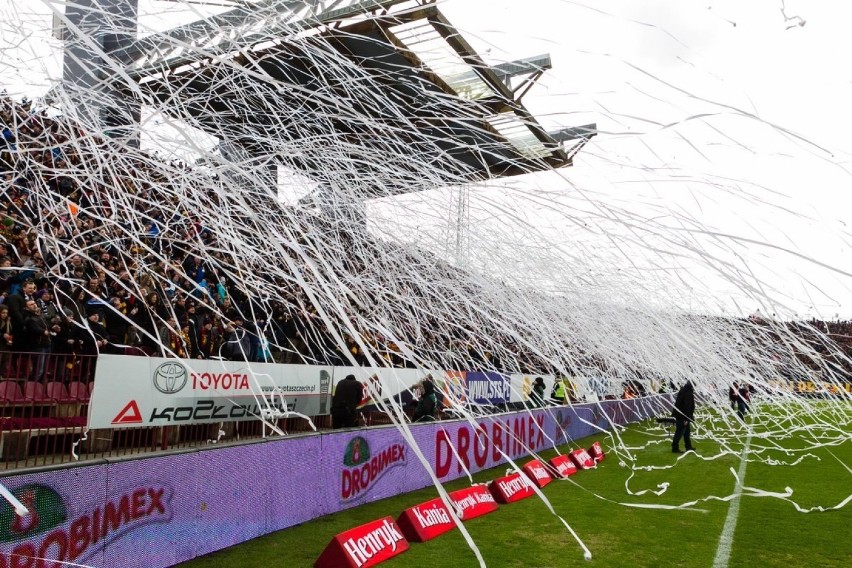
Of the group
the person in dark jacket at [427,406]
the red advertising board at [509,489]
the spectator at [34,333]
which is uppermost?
the spectator at [34,333]

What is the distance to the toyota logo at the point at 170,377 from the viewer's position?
747 cm

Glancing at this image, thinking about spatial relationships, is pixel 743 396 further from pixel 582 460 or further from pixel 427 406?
pixel 427 406

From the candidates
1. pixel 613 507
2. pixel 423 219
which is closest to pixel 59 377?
pixel 423 219

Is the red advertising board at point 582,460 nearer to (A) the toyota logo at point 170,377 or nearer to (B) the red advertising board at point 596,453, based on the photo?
(B) the red advertising board at point 596,453

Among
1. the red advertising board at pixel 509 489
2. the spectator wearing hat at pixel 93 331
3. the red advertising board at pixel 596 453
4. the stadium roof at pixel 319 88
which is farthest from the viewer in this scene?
the red advertising board at pixel 596 453

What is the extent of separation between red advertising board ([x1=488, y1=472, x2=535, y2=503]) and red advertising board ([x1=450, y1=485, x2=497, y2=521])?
0.42 m

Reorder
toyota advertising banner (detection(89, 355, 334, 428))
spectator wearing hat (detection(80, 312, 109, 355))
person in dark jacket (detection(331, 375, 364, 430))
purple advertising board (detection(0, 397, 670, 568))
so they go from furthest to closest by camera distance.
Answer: person in dark jacket (detection(331, 375, 364, 430)) → spectator wearing hat (detection(80, 312, 109, 355)) → toyota advertising banner (detection(89, 355, 334, 428)) → purple advertising board (detection(0, 397, 670, 568))

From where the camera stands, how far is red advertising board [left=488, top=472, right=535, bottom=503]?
360 inches

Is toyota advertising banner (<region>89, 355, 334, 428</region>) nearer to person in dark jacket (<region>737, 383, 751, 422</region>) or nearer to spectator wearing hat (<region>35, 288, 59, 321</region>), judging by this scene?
spectator wearing hat (<region>35, 288, 59, 321</region>)

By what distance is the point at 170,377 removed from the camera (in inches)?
300

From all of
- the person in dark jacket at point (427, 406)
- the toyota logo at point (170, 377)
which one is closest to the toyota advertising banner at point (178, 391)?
the toyota logo at point (170, 377)

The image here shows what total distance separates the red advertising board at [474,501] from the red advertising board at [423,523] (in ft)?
1.09

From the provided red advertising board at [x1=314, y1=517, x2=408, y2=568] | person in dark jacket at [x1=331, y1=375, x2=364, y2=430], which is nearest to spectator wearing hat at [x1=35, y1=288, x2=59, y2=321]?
person in dark jacket at [x1=331, y1=375, x2=364, y2=430]

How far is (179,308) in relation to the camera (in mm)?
9195
